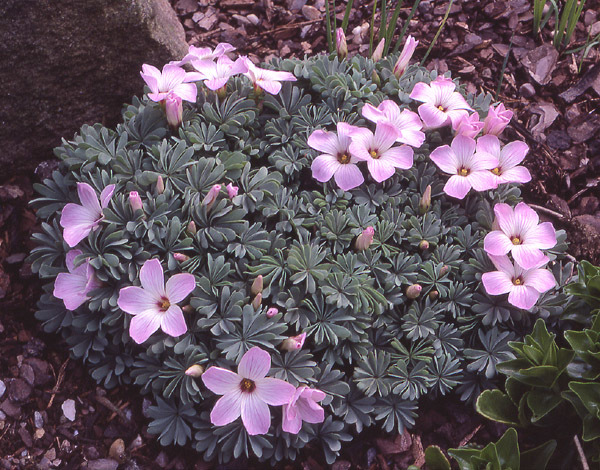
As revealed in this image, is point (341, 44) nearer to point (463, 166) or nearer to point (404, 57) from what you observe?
point (404, 57)

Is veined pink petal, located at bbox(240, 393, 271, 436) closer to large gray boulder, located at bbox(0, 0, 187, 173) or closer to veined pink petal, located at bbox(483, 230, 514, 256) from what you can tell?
veined pink petal, located at bbox(483, 230, 514, 256)

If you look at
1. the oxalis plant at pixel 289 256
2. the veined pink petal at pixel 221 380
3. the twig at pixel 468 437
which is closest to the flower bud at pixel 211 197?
the oxalis plant at pixel 289 256

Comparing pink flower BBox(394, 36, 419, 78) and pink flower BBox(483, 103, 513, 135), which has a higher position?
pink flower BBox(394, 36, 419, 78)

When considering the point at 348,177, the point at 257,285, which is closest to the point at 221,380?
the point at 257,285

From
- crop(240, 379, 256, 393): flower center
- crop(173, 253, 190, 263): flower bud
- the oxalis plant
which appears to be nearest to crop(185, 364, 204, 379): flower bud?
the oxalis plant

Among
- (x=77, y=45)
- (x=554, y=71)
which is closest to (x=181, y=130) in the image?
(x=77, y=45)

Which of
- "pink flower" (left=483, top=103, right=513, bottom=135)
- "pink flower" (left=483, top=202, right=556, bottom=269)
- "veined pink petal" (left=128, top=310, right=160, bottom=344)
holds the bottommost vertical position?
"veined pink petal" (left=128, top=310, right=160, bottom=344)
